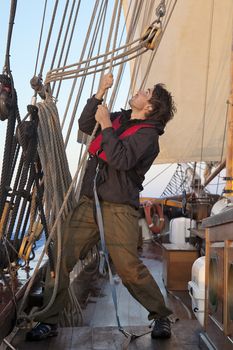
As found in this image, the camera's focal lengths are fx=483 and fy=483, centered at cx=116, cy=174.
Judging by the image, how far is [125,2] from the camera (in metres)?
8.20

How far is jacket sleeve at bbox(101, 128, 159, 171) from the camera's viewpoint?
209 cm

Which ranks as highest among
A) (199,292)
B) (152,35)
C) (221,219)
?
(152,35)

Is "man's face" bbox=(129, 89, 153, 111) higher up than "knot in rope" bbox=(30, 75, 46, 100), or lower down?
lower down

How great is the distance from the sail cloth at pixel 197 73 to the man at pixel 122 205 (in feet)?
19.9

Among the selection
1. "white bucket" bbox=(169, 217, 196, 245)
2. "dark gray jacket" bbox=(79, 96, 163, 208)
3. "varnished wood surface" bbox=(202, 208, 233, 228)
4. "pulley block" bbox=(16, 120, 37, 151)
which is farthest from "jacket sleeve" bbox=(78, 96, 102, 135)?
"white bucket" bbox=(169, 217, 196, 245)

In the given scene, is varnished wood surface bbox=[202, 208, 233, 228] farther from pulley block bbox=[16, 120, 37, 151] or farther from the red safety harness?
pulley block bbox=[16, 120, 37, 151]

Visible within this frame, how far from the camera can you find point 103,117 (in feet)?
7.17

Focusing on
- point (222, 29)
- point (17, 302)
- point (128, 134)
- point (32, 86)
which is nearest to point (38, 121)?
point (32, 86)

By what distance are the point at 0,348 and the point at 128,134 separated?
107cm

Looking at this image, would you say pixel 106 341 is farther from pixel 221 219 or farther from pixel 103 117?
pixel 103 117

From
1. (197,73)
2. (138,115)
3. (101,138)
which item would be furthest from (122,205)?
(197,73)

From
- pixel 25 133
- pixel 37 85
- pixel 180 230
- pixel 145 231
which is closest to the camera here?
pixel 25 133

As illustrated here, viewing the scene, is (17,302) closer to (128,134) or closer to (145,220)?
(128,134)

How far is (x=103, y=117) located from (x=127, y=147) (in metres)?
0.19
